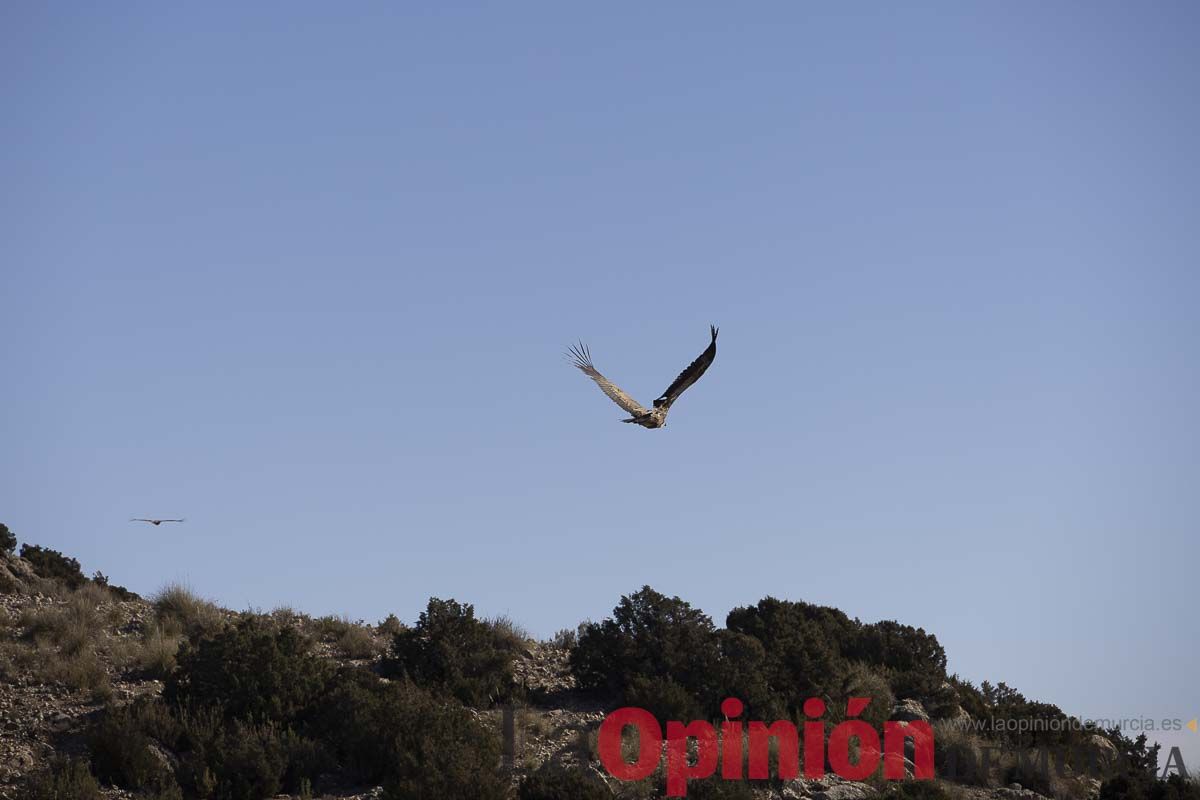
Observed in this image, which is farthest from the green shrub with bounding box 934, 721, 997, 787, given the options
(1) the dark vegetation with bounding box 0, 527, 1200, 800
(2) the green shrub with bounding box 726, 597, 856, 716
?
(2) the green shrub with bounding box 726, 597, 856, 716

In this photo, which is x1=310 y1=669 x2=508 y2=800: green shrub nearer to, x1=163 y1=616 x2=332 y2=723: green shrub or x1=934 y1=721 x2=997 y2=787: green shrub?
x1=163 y1=616 x2=332 y2=723: green shrub

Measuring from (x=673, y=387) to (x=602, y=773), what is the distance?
20.2 ft

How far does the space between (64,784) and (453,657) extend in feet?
25.6

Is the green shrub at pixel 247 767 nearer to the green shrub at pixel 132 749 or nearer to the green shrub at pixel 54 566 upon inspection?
the green shrub at pixel 132 749

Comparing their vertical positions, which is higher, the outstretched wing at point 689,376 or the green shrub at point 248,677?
the outstretched wing at point 689,376

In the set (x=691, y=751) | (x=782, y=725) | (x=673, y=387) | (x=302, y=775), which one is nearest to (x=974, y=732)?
(x=782, y=725)

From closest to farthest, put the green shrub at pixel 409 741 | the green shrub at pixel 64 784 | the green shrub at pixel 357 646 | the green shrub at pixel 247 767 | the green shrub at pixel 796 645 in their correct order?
1. the green shrub at pixel 64 784
2. the green shrub at pixel 409 741
3. the green shrub at pixel 247 767
4. the green shrub at pixel 796 645
5. the green shrub at pixel 357 646

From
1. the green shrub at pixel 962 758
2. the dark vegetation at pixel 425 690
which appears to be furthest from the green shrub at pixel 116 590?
the green shrub at pixel 962 758

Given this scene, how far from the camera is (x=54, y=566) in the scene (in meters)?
31.8

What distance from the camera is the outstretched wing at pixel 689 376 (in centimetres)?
2175

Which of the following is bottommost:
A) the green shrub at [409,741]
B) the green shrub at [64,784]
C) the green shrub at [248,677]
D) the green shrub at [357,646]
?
the green shrub at [64,784]

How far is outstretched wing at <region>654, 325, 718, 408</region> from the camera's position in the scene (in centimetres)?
2175

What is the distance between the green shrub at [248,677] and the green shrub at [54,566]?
7773mm

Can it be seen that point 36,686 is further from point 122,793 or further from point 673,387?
point 673,387
